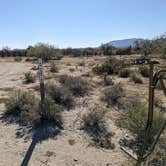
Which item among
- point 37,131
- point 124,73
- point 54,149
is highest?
point 124,73

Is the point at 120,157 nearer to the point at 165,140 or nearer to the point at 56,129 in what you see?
the point at 165,140

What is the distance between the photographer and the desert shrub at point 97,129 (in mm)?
5820

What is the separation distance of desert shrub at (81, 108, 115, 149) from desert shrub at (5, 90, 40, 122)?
1504 mm

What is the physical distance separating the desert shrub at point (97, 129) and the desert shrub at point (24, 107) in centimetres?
150

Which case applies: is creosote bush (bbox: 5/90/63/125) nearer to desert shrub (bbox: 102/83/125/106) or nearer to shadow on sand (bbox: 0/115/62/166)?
shadow on sand (bbox: 0/115/62/166)

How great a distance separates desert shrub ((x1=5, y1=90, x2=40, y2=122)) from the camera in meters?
7.00

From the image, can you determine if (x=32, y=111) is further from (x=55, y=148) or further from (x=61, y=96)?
(x=61, y=96)

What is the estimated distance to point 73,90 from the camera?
428 inches

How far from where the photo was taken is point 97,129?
21.6 feet

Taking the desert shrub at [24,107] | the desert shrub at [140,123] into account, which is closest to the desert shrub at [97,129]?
the desert shrub at [140,123]

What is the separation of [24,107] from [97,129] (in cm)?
254


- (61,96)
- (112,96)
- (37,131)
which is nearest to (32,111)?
(37,131)

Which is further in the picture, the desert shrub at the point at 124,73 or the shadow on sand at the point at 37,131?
the desert shrub at the point at 124,73

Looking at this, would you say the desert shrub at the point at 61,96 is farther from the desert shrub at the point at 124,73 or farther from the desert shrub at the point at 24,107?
the desert shrub at the point at 124,73
